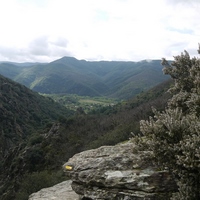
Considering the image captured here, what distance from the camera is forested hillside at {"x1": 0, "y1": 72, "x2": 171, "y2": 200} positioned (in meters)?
51.8

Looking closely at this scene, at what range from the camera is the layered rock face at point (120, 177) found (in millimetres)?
9023

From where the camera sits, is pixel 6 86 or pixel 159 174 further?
pixel 6 86

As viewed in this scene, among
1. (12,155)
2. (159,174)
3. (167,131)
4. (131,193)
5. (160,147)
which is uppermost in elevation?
(167,131)

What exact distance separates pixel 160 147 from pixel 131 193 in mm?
2310

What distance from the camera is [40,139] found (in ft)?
267

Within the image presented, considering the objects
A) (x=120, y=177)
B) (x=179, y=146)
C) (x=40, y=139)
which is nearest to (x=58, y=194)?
(x=120, y=177)

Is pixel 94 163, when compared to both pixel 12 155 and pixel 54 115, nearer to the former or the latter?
pixel 12 155

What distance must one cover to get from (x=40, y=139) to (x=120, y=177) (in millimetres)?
75678

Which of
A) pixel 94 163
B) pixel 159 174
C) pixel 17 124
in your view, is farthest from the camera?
pixel 17 124

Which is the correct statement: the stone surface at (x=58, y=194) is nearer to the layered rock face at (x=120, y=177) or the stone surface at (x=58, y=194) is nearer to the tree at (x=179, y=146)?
the layered rock face at (x=120, y=177)

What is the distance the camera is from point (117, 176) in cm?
974

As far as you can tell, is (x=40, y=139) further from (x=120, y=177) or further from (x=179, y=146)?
(x=179, y=146)

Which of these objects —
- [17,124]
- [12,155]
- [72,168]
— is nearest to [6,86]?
[17,124]

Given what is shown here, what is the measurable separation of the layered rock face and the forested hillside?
29.7m
